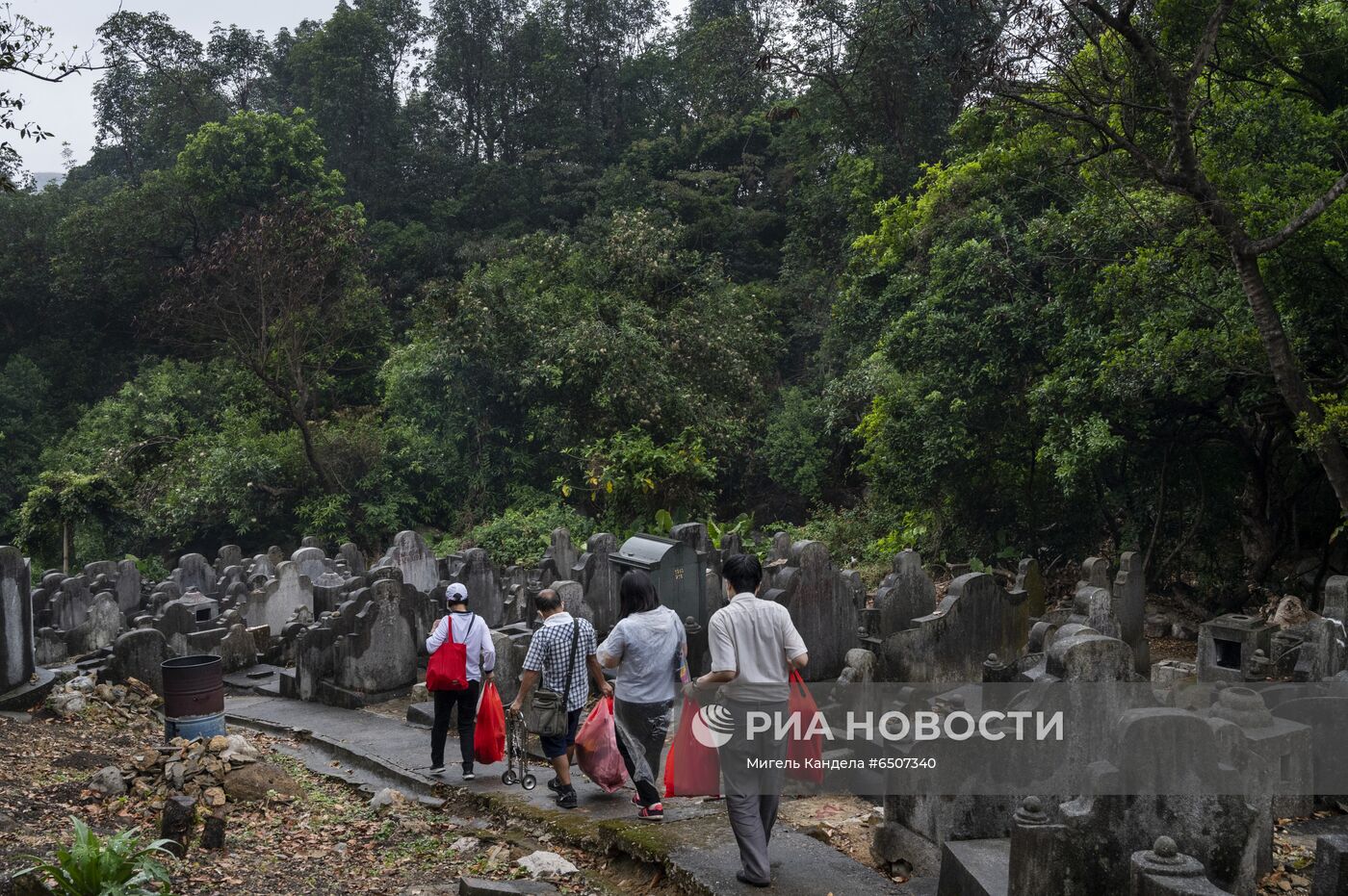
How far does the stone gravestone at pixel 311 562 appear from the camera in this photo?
18453 millimetres

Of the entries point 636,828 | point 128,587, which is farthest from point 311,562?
point 636,828

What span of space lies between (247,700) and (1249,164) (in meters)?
12.7

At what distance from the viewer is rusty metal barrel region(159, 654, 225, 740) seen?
8.63 metres

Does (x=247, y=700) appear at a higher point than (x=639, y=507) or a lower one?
lower

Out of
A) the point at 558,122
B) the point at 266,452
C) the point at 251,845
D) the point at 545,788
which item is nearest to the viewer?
the point at 251,845

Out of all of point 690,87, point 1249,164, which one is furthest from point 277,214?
point 1249,164

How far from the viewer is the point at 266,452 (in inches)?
1030

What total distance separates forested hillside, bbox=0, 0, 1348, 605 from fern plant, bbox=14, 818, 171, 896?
693cm

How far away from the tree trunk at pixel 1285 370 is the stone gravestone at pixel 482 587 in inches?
388

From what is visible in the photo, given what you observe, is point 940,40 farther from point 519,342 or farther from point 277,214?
point 277,214

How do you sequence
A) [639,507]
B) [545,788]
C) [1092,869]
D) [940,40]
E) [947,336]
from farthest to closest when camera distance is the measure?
1. [940,40]
2. [639,507]
3. [947,336]
4. [545,788]
5. [1092,869]

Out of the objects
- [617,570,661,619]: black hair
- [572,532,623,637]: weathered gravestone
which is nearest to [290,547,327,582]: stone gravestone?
[572,532,623,637]: weathered gravestone

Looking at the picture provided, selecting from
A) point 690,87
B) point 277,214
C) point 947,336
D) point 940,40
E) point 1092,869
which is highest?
point 690,87

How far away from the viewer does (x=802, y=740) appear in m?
6.08
